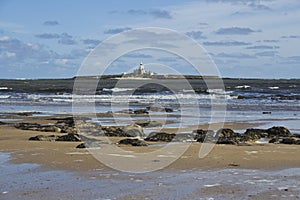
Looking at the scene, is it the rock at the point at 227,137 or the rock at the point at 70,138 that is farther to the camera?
the rock at the point at 70,138

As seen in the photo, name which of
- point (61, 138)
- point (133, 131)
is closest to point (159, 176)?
point (61, 138)

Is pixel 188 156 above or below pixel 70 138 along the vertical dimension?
below

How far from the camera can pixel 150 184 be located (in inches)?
288

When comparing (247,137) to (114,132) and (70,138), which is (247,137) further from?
(70,138)

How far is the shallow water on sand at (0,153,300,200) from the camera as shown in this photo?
660 centimetres

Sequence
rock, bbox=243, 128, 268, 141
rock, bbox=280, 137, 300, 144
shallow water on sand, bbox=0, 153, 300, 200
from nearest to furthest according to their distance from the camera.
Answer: shallow water on sand, bbox=0, 153, 300, 200
rock, bbox=280, 137, 300, 144
rock, bbox=243, 128, 268, 141

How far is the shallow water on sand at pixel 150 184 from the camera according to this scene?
660cm

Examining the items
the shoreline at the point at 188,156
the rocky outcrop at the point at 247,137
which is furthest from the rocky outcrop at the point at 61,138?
the rocky outcrop at the point at 247,137

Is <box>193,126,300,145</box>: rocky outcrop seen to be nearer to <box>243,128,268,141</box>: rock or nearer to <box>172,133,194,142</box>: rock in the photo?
<box>243,128,268,141</box>: rock

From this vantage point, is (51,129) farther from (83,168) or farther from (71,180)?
(71,180)

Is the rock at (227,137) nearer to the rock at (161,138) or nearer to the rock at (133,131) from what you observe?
the rock at (161,138)

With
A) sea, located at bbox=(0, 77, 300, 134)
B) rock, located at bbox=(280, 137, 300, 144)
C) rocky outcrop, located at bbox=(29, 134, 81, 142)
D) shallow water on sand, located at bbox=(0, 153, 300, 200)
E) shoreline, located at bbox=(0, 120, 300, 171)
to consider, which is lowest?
shallow water on sand, located at bbox=(0, 153, 300, 200)

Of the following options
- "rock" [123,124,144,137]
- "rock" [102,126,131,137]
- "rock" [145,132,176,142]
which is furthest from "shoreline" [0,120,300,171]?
"rock" [123,124,144,137]

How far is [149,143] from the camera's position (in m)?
12.2
